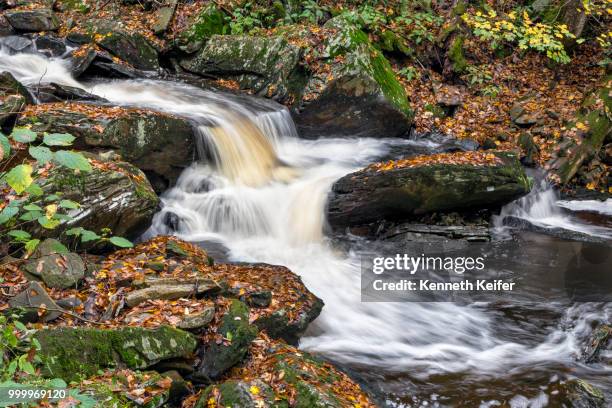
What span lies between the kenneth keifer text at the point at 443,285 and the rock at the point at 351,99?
5.00m

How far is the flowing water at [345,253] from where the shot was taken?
5.72 m

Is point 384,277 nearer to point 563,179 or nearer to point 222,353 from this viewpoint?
point 222,353

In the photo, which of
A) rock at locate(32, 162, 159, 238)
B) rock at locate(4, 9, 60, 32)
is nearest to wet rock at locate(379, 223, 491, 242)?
rock at locate(32, 162, 159, 238)

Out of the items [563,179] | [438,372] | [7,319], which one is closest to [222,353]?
[7,319]

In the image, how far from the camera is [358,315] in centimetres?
705

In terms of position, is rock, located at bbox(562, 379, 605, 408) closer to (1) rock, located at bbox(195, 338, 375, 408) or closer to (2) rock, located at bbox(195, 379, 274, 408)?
(1) rock, located at bbox(195, 338, 375, 408)

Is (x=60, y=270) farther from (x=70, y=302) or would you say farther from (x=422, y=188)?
(x=422, y=188)

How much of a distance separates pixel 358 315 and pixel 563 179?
6.55m

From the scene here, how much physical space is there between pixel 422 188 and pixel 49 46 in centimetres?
955

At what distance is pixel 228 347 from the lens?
4.79 metres

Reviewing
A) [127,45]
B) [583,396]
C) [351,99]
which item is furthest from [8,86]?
[583,396]

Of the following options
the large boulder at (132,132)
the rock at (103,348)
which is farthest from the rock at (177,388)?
the large boulder at (132,132)

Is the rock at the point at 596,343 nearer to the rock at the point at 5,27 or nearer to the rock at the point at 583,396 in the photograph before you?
the rock at the point at 583,396

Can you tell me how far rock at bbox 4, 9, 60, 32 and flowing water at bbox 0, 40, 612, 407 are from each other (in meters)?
1.51
